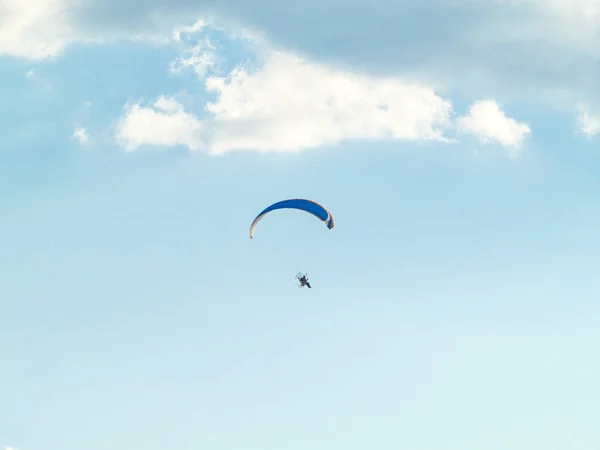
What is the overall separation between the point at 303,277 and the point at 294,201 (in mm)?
10067

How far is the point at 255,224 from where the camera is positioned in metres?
146

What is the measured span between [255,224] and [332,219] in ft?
32.2

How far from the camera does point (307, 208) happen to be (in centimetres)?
14538

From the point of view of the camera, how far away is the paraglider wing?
14412 centimetres

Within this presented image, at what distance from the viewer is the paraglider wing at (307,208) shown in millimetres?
144125

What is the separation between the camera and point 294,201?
144625 mm

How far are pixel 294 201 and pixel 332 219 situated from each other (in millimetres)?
5168

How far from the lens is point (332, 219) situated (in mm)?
A: 144125

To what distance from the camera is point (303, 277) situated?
148m

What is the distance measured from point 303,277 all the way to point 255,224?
356 inches
